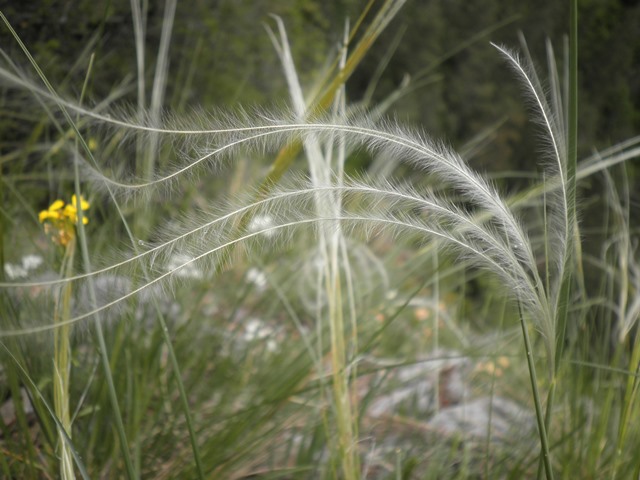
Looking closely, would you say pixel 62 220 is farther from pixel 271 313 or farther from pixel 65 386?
pixel 271 313

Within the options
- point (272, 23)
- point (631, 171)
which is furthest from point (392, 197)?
point (631, 171)

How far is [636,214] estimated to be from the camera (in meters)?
2.66

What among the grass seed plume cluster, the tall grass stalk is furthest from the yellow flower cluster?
the tall grass stalk

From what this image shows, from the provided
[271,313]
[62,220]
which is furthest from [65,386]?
[271,313]

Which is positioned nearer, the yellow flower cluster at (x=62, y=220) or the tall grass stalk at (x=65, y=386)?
the tall grass stalk at (x=65, y=386)

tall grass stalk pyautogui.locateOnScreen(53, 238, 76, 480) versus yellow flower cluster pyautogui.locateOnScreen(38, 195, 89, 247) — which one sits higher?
yellow flower cluster pyautogui.locateOnScreen(38, 195, 89, 247)

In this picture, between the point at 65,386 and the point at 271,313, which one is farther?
the point at 271,313

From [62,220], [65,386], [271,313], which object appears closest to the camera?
[65,386]

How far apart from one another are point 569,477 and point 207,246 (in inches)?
27.1

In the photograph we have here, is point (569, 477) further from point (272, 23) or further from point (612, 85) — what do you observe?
point (612, 85)

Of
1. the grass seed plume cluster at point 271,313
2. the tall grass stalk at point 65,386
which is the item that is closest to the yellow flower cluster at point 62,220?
the grass seed plume cluster at point 271,313

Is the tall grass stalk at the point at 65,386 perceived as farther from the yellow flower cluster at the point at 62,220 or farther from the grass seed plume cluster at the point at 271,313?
the yellow flower cluster at the point at 62,220

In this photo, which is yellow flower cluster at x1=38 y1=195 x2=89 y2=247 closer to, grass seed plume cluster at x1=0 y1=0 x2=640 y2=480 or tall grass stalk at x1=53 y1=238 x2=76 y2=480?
grass seed plume cluster at x1=0 y1=0 x2=640 y2=480

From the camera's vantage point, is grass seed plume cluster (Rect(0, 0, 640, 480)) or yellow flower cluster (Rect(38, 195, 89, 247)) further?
yellow flower cluster (Rect(38, 195, 89, 247))
